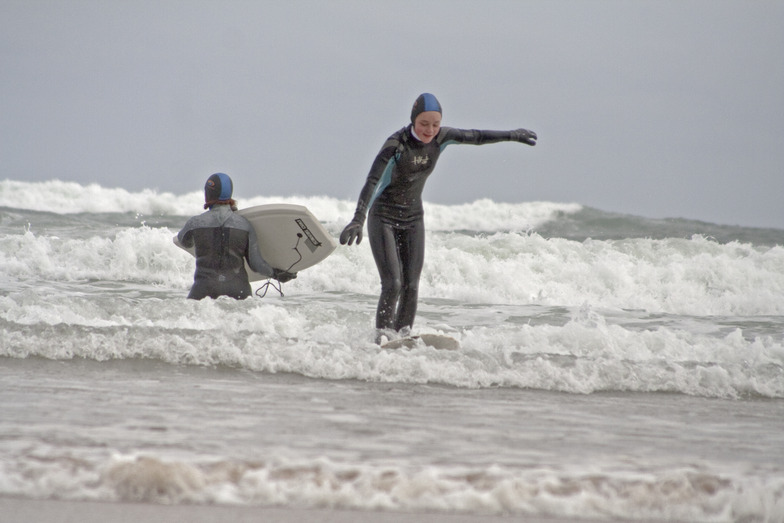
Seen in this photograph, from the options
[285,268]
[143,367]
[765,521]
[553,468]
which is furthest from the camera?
[285,268]

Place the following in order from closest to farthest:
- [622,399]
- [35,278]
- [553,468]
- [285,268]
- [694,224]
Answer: [553,468]
[622,399]
[285,268]
[35,278]
[694,224]

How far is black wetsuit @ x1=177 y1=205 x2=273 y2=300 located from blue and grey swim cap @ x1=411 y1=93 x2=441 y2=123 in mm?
1545

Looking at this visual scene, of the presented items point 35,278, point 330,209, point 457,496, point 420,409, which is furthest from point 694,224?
point 457,496

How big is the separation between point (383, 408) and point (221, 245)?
2.52 meters

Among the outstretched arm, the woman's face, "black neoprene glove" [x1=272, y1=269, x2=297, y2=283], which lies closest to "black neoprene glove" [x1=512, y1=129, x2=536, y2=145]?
the outstretched arm

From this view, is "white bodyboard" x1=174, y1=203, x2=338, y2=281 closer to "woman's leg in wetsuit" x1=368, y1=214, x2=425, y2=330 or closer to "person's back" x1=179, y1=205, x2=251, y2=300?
"person's back" x1=179, y1=205, x2=251, y2=300

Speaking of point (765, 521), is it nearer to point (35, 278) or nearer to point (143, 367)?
point (143, 367)

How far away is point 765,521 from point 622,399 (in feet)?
7.65

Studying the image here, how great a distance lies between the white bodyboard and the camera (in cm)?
627

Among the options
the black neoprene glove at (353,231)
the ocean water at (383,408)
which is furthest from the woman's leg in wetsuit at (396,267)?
the ocean water at (383,408)

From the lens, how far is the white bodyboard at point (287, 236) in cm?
627

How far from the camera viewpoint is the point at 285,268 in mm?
6488

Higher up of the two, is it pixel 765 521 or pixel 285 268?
pixel 285 268

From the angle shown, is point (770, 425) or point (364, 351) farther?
point (364, 351)
